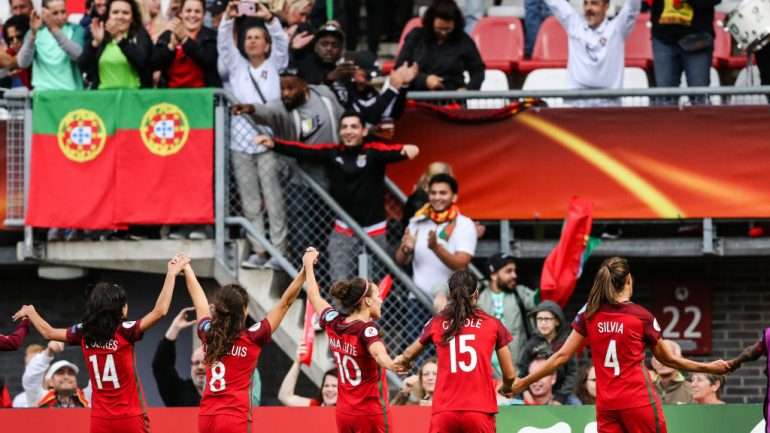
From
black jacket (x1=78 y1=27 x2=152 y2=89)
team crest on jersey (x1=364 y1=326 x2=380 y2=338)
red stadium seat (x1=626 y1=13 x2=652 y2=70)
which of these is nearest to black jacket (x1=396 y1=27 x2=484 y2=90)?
black jacket (x1=78 y1=27 x2=152 y2=89)

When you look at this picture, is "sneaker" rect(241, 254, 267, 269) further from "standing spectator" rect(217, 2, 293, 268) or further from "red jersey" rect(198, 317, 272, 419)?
"red jersey" rect(198, 317, 272, 419)

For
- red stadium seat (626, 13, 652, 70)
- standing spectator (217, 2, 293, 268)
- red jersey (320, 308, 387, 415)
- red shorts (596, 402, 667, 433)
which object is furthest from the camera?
red stadium seat (626, 13, 652, 70)

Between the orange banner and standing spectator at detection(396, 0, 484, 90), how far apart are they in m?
0.36

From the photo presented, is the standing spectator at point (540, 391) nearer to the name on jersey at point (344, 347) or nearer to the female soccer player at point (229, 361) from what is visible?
the name on jersey at point (344, 347)

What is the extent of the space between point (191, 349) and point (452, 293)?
6834 millimetres

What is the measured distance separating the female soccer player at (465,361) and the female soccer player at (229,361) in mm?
1110

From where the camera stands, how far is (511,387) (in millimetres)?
12781

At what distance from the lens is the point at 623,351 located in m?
12.4

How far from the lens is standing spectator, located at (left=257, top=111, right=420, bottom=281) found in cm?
1591

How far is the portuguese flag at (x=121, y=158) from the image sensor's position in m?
16.2

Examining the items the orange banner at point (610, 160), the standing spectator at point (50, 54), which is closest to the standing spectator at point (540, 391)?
the orange banner at point (610, 160)

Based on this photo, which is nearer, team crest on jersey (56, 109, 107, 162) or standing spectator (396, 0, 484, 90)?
team crest on jersey (56, 109, 107, 162)

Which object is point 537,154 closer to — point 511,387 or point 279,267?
point 279,267

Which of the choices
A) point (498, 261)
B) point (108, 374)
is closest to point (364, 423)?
point (108, 374)
